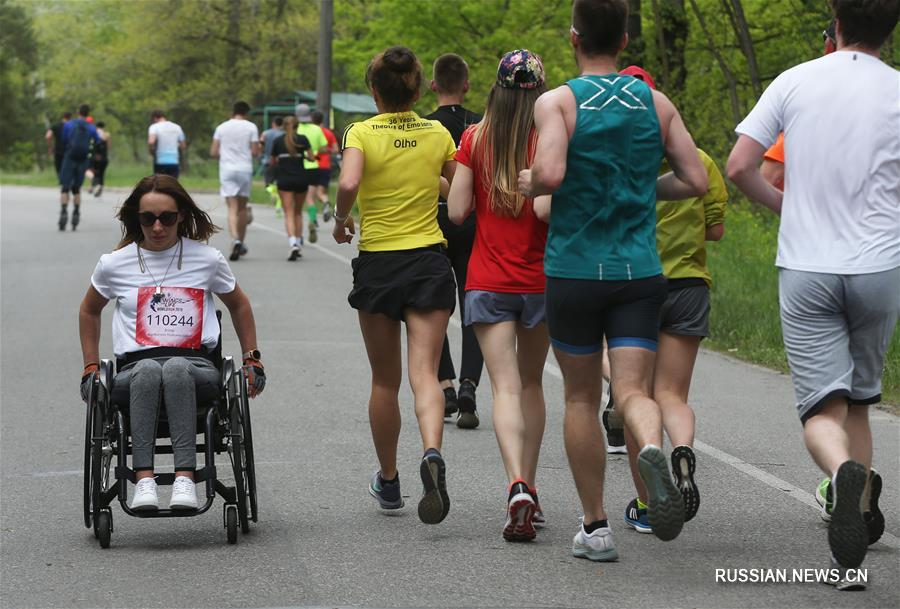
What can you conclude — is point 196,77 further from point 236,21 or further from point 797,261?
point 797,261

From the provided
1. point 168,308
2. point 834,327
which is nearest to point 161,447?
point 168,308

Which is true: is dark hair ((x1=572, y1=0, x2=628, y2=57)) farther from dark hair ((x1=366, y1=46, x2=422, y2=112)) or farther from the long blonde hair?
dark hair ((x1=366, y1=46, x2=422, y2=112))

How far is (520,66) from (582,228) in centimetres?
90

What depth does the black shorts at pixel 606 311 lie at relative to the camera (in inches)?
216

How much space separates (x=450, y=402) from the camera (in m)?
9.20

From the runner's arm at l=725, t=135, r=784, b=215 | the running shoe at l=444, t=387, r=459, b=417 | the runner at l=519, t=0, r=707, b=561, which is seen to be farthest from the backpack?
the runner's arm at l=725, t=135, r=784, b=215

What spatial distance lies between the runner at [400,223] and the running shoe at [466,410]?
8.09ft

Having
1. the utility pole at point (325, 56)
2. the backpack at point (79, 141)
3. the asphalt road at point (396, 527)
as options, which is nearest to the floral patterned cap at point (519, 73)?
the asphalt road at point (396, 527)

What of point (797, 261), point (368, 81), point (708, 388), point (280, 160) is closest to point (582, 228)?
point (797, 261)

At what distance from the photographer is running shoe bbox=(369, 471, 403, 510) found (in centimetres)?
672

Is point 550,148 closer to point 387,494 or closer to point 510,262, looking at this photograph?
point 510,262

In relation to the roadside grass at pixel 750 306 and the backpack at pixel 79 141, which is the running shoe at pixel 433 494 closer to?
the roadside grass at pixel 750 306

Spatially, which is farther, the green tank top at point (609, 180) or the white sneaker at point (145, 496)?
the white sneaker at point (145, 496)

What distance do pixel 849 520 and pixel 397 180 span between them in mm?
2499
